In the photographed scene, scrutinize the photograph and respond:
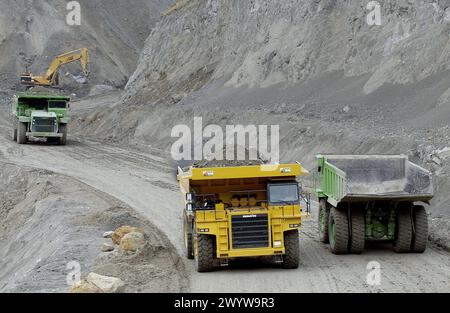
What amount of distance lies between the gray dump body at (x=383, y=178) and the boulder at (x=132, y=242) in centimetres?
435

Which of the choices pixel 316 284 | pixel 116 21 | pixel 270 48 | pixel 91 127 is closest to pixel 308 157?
pixel 270 48

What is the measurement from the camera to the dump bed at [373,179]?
1650 cm

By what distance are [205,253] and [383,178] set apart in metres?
4.62

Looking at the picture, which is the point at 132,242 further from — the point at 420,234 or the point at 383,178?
the point at 420,234

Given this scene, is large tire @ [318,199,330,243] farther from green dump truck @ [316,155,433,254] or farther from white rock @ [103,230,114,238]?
white rock @ [103,230,114,238]

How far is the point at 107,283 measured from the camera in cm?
1330

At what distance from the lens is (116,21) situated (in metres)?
88.2

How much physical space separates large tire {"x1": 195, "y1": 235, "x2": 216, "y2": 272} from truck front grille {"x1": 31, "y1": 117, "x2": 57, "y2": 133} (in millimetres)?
25233

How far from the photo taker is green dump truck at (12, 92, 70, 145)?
128 feet
